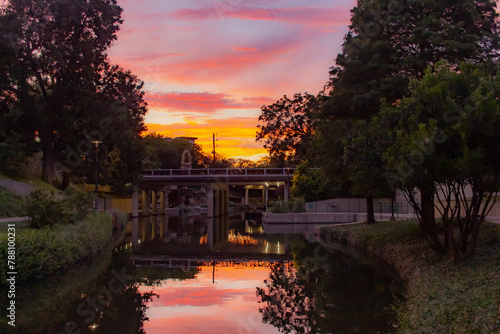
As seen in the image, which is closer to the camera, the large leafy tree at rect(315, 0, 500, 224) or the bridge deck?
the large leafy tree at rect(315, 0, 500, 224)

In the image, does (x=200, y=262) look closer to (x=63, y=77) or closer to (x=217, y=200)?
(x=63, y=77)

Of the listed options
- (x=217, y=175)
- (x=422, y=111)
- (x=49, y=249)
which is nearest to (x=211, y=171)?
(x=217, y=175)

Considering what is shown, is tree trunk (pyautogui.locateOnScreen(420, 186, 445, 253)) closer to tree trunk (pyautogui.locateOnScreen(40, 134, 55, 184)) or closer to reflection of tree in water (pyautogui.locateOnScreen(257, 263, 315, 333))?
reflection of tree in water (pyautogui.locateOnScreen(257, 263, 315, 333))

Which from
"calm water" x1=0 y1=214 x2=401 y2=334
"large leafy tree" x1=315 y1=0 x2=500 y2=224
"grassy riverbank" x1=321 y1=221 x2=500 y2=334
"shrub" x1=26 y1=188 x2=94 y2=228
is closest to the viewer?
"grassy riverbank" x1=321 y1=221 x2=500 y2=334

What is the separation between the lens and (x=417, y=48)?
24828 mm

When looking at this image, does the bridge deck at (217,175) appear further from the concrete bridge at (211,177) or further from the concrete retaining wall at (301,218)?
the concrete retaining wall at (301,218)

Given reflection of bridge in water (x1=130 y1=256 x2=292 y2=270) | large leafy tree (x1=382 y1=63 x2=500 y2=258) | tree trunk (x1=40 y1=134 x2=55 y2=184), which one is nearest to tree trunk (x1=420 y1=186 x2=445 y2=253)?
large leafy tree (x1=382 y1=63 x2=500 y2=258)

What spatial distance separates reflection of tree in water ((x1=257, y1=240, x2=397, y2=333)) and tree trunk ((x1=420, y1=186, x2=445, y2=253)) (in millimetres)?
1821

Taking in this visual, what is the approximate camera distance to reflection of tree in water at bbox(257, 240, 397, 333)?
41.0 ft

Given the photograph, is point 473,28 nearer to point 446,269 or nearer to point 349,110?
point 349,110

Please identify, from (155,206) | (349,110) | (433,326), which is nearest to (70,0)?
(349,110)

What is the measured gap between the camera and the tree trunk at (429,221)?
1830 centimetres

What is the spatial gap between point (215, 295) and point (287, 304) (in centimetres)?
251

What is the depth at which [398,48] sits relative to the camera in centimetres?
2494
